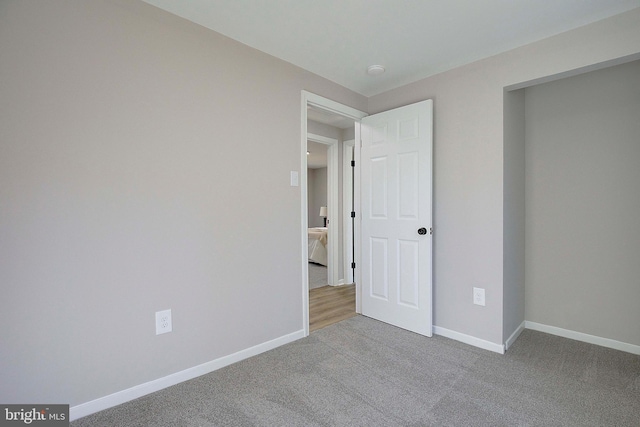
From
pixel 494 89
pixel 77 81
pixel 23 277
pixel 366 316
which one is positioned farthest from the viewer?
pixel 366 316

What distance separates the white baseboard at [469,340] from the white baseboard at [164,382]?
1.34 metres

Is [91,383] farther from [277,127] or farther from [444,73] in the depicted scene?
[444,73]

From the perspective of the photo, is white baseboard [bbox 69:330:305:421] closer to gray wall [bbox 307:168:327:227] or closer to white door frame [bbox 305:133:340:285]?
white door frame [bbox 305:133:340:285]

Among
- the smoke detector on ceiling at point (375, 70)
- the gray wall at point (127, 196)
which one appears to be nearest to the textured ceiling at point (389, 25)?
the smoke detector on ceiling at point (375, 70)

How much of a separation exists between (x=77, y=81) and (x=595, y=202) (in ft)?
12.0

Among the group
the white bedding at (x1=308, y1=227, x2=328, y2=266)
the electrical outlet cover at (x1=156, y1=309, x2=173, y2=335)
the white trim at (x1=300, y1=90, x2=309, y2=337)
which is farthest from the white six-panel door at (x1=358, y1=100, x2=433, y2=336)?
the white bedding at (x1=308, y1=227, x2=328, y2=266)

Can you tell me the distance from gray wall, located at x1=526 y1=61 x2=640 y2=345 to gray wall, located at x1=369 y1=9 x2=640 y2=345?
36cm

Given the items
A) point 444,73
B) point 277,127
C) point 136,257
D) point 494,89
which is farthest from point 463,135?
point 136,257

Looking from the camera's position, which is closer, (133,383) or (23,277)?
(23,277)

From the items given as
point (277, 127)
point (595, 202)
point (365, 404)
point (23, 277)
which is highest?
point (277, 127)

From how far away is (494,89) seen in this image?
235 cm

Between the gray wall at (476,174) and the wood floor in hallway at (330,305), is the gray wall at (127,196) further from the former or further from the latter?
the gray wall at (476,174)

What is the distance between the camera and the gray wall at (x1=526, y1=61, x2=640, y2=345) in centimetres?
233

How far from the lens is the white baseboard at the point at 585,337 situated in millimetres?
2316
